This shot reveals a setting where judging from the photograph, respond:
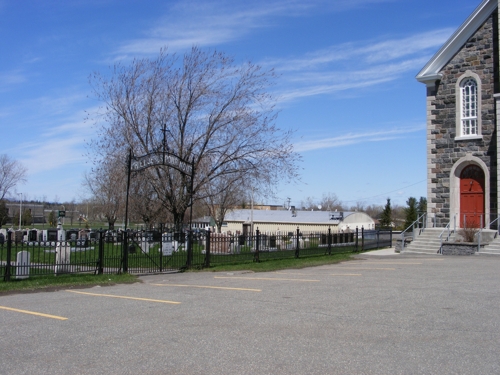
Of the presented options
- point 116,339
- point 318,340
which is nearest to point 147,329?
point 116,339

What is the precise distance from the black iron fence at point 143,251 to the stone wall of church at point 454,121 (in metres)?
6.59

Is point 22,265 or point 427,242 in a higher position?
point 427,242

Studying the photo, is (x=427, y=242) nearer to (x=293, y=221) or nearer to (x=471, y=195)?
(x=471, y=195)

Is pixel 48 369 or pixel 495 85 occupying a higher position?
pixel 495 85

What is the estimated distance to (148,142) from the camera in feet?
83.3

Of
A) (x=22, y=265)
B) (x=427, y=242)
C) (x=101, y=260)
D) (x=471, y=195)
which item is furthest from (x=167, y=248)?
(x=471, y=195)

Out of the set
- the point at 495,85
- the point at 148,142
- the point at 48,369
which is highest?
the point at 495,85

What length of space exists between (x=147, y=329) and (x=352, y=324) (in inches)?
123

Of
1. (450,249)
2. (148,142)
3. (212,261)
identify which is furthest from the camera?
(148,142)

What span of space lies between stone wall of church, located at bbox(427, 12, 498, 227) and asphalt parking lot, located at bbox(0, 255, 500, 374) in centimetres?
1507

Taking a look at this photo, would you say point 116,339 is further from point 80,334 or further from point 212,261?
point 212,261

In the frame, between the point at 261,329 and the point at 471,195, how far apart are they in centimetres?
2207

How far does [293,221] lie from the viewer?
65688 millimetres

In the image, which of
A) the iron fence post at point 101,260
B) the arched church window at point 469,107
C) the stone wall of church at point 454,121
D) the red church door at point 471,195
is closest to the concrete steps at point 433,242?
the stone wall of church at point 454,121
